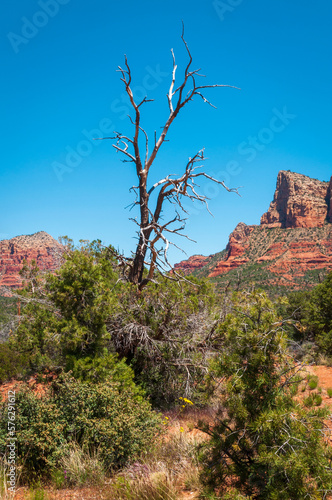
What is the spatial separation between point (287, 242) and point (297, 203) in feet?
74.1

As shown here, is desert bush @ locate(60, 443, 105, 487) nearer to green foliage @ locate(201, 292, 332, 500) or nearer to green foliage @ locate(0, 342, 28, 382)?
green foliage @ locate(201, 292, 332, 500)

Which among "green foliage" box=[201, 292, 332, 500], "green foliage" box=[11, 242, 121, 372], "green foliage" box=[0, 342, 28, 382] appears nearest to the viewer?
"green foliage" box=[201, 292, 332, 500]

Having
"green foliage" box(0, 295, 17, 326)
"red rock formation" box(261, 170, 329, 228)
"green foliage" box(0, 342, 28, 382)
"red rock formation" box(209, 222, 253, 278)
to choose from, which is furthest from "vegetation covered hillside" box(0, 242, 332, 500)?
"red rock formation" box(261, 170, 329, 228)

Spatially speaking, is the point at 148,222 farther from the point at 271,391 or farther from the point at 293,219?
the point at 293,219

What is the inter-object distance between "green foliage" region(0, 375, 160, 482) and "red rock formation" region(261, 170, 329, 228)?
115 metres

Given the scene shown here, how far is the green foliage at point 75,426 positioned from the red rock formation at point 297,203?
11523 centimetres

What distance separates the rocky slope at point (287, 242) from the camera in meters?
82.1

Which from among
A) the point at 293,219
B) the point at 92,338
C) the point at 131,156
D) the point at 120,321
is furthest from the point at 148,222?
the point at 293,219

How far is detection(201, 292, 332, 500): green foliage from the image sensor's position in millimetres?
3010

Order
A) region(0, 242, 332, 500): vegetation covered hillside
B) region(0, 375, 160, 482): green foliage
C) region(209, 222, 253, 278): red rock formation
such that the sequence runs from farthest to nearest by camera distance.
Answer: region(209, 222, 253, 278): red rock formation → region(0, 375, 160, 482): green foliage → region(0, 242, 332, 500): vegetation covered hillside

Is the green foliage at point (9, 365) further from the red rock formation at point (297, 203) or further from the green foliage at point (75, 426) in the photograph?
the red rock formation at point (297, 203)

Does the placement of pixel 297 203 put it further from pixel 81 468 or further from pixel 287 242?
pixel 81 468

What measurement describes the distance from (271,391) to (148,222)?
20.7 ft

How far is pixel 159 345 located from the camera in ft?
27.5
